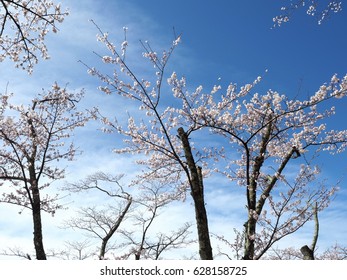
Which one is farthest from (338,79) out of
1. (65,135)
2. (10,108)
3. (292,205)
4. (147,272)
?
(10,108)

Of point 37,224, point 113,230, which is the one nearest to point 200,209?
point 37,224

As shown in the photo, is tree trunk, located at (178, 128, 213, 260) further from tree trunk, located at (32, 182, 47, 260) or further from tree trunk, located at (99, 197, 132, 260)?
tree trunk, located at (99, 197, 132, 260)

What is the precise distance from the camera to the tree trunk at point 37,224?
41.8 feet

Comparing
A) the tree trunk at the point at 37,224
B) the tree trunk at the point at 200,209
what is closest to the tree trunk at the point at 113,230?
the tree trunk at the point at 37,224

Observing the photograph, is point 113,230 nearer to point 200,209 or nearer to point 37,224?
point 37,224

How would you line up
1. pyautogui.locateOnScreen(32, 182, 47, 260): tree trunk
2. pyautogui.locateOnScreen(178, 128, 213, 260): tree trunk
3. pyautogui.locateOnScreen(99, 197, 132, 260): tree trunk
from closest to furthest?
pyautogui.locateOnScreen(178, 128, 213, 260): tree trunk
pyautogui.locateOnScreen(32, 182, 47, 260): tree trunk
pyautogui.locateOnScreen(99, 197, 132, 260): tree trunk

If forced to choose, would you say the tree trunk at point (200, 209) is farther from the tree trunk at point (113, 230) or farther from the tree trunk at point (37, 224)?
the tree trunk at point (113, 230)

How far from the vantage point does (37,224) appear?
13.1m

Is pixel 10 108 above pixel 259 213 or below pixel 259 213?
above

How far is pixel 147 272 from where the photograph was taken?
248 inches

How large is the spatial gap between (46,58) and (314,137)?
8.51 metres

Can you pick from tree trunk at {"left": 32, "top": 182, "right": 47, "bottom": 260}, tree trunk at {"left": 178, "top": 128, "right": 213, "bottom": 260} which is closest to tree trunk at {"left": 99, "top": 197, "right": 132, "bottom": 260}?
tree trunk at {"left": 32, "top": 182, "right": 47, "bottom": 260}

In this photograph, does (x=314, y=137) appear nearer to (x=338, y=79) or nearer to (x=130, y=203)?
(x=338, y=79)

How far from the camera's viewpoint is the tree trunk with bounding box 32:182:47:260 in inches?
501
